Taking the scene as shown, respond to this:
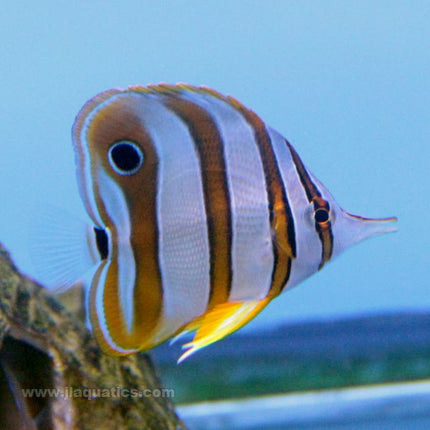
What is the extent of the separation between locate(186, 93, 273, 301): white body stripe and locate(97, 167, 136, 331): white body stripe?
0.12 m

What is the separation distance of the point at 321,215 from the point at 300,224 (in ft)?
0.09

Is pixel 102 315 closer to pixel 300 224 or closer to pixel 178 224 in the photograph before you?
pixel 178 224

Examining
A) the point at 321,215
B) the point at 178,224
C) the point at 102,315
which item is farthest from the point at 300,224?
the point at 102,315

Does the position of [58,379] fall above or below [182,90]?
below

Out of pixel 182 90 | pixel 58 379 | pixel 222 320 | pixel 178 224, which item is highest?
pixel 182 90

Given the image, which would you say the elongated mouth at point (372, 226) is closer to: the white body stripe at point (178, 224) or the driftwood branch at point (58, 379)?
the white body stripe at point (178, 224)

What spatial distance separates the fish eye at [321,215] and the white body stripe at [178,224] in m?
0.13

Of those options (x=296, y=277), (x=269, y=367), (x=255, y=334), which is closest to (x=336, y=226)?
(x=296, y=277)

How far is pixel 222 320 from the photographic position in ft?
2.24

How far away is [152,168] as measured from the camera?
0.69m

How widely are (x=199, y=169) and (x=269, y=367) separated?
5.60 ft

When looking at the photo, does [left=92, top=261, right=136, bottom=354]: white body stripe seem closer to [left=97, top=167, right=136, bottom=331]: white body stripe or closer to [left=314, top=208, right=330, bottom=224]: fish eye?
[left=97, top=167, right=136, bottom=331]: white body stripe

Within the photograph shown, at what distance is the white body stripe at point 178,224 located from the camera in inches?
26.4

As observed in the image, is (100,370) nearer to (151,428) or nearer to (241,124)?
(151,428)
